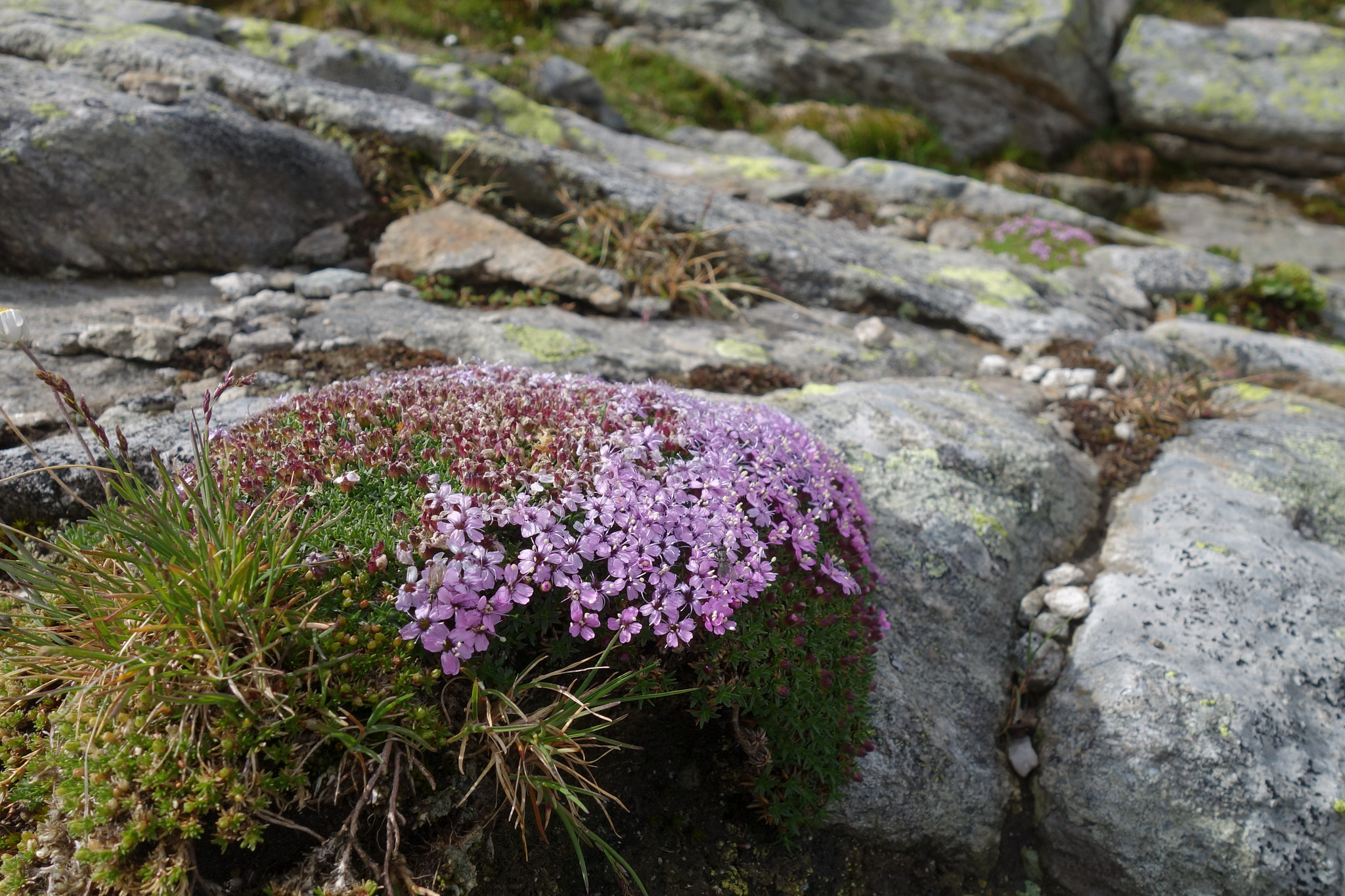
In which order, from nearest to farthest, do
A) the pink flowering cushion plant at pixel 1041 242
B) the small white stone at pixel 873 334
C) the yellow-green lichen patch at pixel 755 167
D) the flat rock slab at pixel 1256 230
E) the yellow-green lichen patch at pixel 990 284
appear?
the small white stone at pixel 873 334 < the yellow-green lichen patch at pixel 990 284 < the pink flowering cushion plant at pixel 1041 242 < the yellow-green lichen patch at pixel 755 167 < the flat rock slab at pixel 1256 230

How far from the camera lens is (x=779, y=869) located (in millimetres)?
3492

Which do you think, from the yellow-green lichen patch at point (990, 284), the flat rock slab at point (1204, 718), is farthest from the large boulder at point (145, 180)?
the flat rock slab at point (1204, 718)

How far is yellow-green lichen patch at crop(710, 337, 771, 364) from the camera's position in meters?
6.48

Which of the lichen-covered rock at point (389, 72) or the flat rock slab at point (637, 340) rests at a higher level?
the lichen-covered rock at point (389, 72)

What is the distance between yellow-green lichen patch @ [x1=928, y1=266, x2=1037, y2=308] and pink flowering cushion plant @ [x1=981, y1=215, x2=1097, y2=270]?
4.05ft

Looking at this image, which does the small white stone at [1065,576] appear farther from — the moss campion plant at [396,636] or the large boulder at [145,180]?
the large boulder at [145,180]

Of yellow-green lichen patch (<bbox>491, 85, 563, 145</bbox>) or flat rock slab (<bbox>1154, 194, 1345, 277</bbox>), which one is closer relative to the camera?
yellow-green lichen patch (<bbox>491, 85, 563, 145</bbox>)

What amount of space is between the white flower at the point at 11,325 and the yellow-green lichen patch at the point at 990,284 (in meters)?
8.07

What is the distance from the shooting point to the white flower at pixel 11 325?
2.41 metres

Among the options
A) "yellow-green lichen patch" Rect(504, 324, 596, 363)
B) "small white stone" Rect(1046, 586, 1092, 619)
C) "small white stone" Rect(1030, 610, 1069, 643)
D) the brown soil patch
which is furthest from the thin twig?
"small white stone" Rect(1046, 586, 1092, 619)

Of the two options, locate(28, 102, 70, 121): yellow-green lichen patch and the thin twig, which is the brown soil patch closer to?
the thin twig

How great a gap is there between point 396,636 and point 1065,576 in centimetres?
433

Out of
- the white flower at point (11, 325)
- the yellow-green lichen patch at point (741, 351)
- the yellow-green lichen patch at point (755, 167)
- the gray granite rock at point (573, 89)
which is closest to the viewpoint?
the white flower at point (11, 325)

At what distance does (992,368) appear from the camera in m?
7.32
